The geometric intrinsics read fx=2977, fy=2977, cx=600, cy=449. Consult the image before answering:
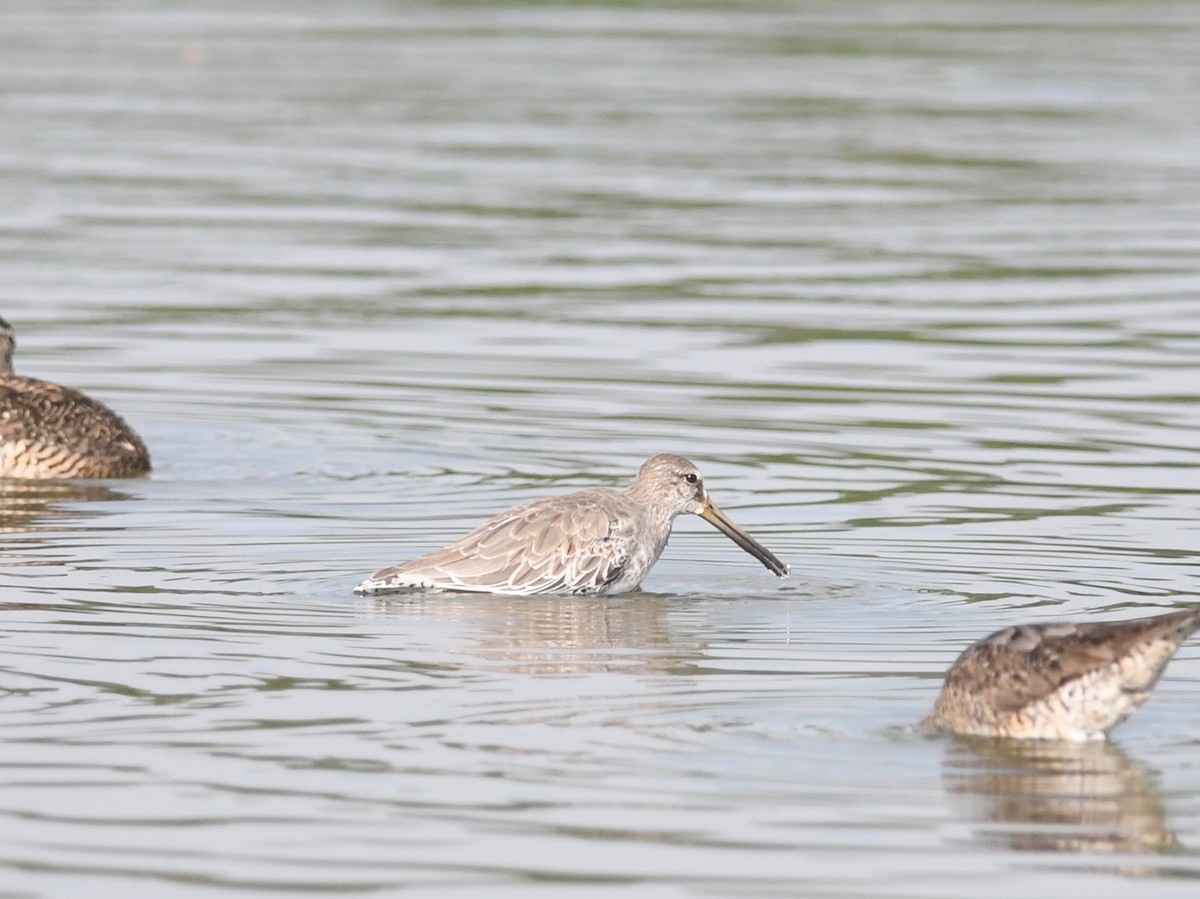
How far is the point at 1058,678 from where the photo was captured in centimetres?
883

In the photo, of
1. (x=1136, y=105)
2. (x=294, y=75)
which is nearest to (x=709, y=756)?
(x=1136, y=105)

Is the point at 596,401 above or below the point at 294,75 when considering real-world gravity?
below

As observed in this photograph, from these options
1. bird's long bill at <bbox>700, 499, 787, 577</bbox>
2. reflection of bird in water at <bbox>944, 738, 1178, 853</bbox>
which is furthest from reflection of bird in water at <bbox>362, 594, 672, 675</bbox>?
reflection of bird in water at <bbox>944, 738, 1178, 853</bbox>

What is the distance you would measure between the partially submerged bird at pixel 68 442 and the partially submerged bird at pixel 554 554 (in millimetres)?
3572

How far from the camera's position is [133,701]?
373 inches

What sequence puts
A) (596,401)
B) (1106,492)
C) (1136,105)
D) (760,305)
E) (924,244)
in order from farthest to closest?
(1136,105)
(924,244)
(760,305)
(596,401)
(1106,492)

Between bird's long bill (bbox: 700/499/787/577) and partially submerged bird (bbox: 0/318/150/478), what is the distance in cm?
375

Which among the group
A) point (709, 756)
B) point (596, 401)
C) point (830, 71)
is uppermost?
point (830, 71)

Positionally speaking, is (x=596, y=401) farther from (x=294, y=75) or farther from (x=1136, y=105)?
(x=294, y=75)

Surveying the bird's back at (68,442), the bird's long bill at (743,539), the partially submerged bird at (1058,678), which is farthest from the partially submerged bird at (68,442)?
the partially submerged bird at (1058,678)

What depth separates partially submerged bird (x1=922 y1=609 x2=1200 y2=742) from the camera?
8.59 meters

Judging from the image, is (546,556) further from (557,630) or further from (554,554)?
(557,630)

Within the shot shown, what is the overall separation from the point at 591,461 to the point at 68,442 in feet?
8.78

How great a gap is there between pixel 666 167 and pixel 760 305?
25.8 feet
